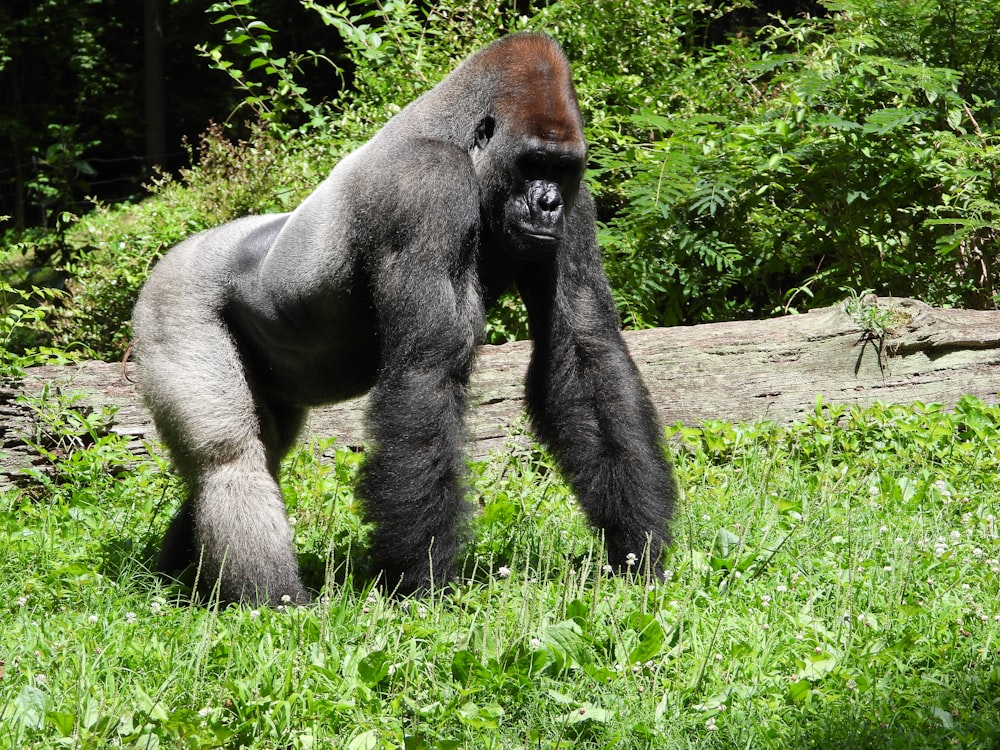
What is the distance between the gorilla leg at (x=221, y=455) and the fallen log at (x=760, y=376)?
1256 mm

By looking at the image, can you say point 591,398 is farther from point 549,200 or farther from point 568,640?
point 568,640

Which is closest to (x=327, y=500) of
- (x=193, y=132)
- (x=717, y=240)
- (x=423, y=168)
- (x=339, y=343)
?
(x=339, y=343)

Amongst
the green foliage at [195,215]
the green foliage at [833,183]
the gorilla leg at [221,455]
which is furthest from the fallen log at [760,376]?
the green foliage at [195,215]

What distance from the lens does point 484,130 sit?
345 centimetres

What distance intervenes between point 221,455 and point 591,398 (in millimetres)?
1277

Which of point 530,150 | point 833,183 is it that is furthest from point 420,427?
point 833,183

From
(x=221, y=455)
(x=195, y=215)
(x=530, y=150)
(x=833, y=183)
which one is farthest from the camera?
(x=195, y=215)

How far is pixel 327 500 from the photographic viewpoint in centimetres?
450

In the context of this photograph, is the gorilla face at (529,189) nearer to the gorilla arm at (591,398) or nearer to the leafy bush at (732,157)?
the gorilla arm at (591,398)

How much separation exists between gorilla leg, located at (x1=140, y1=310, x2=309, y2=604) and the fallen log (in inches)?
49.4

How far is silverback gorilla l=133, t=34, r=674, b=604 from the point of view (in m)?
3.21

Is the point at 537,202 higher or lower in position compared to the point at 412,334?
higher

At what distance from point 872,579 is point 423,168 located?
6.04 feet

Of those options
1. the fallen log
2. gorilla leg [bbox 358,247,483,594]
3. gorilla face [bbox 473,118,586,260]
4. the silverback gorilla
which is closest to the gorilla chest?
the silverback gorilla
